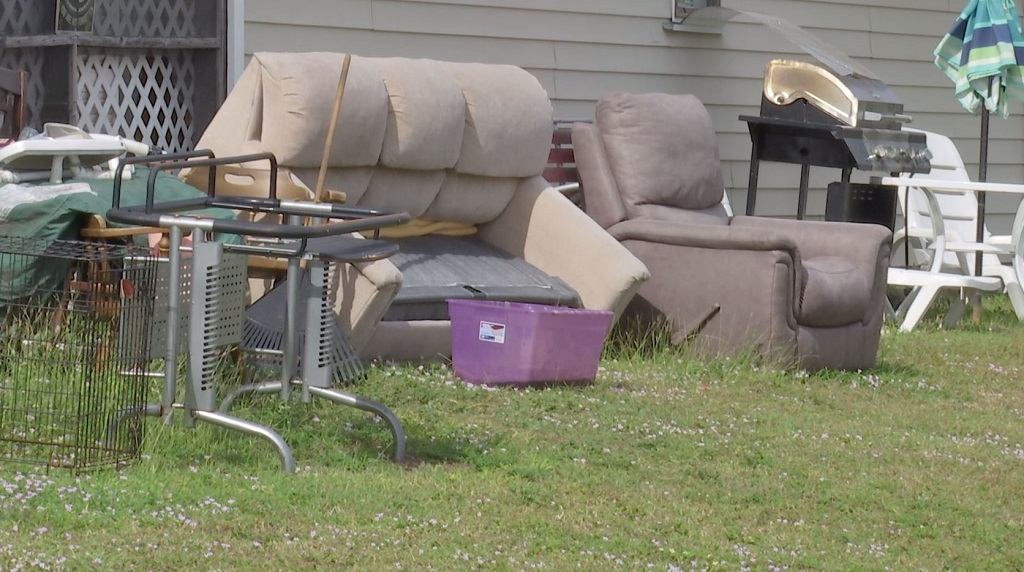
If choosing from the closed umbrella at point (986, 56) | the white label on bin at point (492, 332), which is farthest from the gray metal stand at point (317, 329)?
the closed umbrella at point (986, 56)

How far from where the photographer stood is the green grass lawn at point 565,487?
3637 mm

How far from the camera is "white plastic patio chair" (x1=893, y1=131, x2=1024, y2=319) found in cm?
839

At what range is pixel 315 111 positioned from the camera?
5934 mm

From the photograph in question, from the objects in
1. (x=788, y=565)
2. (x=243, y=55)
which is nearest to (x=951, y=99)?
(x=243, y=55)

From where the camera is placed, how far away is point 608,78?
8.92 metres

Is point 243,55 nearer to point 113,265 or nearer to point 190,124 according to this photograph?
point 190,124

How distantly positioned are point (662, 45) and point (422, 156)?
10.4 ft

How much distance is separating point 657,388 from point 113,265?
7.07ft

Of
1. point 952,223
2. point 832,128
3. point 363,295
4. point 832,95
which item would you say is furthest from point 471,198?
point 952,223

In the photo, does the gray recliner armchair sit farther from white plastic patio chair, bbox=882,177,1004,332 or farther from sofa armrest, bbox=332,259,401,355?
sofa armrest, bbox=332,259,401,355

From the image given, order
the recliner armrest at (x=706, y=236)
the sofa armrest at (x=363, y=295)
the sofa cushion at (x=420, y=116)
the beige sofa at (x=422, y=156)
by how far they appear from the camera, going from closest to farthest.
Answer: the sofa armrest at (x=363, y=295)
the beige sofa at (x=422, y=156)
the sofa cushion at (x=420, y=116)
the recliner armrest at (x=706, y=236)

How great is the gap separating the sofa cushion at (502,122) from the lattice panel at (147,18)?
1237mm

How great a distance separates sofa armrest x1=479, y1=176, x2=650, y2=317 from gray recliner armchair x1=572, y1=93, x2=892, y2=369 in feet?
1.07

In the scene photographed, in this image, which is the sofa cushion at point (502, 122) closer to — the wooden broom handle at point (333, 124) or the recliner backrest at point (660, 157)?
the recliner backrest at point (660, 157)
